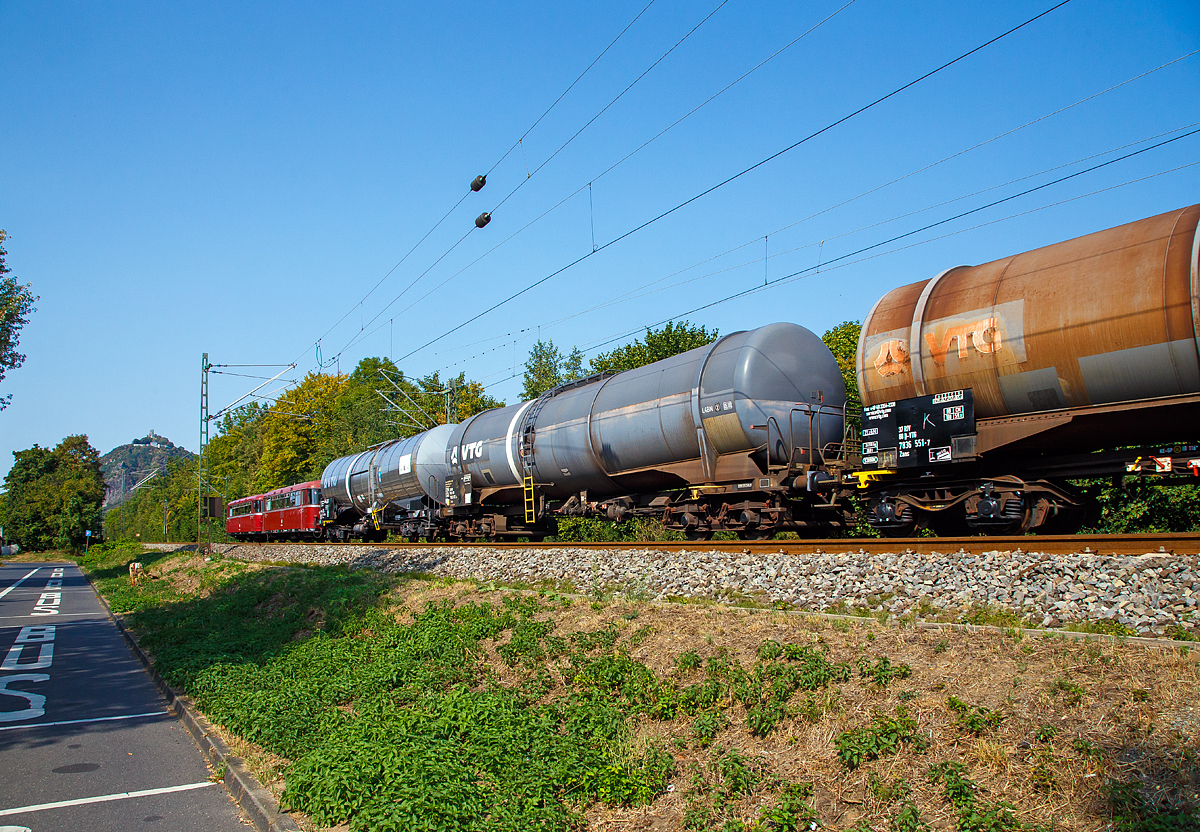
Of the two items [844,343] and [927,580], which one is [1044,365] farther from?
[844,343]

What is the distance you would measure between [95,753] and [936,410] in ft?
36.6

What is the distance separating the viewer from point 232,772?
6105 mm

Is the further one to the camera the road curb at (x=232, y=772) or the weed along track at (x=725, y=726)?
the road curb at (x=232, y=772)

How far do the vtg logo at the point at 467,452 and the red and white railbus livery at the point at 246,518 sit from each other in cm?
2685

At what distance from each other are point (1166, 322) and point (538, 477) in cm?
1314

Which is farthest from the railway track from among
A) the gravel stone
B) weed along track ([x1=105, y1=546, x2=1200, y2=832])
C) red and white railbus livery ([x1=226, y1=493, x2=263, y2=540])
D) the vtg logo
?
red and white railbus livery ([x1=226, y1=493, x2=263, y2=540])

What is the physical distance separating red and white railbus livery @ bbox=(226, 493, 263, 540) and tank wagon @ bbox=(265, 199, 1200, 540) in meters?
33.1

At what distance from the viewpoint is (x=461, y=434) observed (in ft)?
73.8

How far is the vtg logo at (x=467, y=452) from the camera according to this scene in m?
21.0

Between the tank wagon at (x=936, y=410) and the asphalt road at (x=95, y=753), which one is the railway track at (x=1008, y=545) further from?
the asphalt road at (x=95, y=753)

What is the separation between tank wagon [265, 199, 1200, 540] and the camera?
9102 millimetres

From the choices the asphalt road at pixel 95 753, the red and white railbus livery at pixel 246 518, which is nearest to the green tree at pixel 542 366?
the red and white railbus livery at pixel 246 518

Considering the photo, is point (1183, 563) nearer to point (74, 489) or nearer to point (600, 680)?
point (600, 680)

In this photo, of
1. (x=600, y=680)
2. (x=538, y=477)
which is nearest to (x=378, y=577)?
(x=538, y=477)
